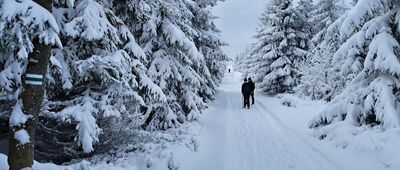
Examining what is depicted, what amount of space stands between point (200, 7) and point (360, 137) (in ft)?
43.9

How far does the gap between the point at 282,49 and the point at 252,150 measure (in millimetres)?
22095

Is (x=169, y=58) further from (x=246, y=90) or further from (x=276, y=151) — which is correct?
(x=246, y=90)

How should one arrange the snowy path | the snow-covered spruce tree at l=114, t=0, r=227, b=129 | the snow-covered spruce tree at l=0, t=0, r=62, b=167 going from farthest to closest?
1. the snow-covered spruce tree at l=114, t=0, r=227, b=129
2. the snowy path
3. the snow-covered spruce tree at l=0, t=0, r=62, b=167

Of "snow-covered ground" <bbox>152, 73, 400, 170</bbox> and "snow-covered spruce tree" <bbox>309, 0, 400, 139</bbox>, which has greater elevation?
"snow-covered spruce tree" <bbox>309, 0, 400, 139</bbox>

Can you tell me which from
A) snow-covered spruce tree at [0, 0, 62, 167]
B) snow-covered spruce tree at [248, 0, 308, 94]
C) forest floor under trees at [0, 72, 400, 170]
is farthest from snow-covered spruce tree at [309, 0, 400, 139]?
snow-covered spruce tree at [248, 0, 308, 94]

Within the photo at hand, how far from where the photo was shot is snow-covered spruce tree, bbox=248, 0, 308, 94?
100 ft

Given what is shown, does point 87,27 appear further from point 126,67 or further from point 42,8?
point 42,8

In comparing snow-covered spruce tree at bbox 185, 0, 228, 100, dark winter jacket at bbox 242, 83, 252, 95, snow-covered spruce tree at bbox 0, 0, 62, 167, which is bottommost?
dark winter jacket at bbox 242, 83, 252, 95

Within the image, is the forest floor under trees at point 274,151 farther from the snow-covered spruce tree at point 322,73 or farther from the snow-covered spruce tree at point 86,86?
the snow-covered spruce tree at point 322,73

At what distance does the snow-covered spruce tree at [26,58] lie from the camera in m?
4.54

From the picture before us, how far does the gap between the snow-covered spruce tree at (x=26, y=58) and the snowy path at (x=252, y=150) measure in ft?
14.3

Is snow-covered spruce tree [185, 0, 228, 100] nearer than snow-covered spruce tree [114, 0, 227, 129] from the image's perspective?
No

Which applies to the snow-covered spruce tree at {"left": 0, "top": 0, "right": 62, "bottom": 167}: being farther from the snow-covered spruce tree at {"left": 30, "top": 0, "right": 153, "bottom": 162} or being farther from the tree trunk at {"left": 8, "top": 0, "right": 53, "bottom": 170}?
the snow-covered spruce tree at {"left": 30, "top": 0, "right": 153, "bottom": 162}

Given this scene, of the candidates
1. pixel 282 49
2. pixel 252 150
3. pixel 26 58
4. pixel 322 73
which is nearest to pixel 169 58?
pixel 252 150
